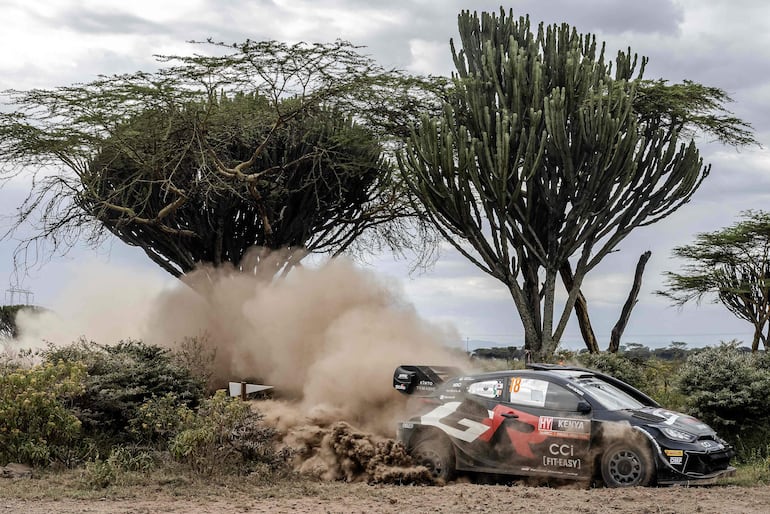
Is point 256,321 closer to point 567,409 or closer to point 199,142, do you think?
point 199,142

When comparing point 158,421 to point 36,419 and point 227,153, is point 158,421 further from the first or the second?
point 227,153

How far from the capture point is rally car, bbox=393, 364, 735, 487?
10.5 m

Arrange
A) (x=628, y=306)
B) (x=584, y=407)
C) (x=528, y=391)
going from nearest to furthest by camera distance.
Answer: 1. (x=584, y=407)
2. (x=528, y=391)
3. (x=628, y=306)

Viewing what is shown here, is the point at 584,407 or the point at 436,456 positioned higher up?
the point at 584,407

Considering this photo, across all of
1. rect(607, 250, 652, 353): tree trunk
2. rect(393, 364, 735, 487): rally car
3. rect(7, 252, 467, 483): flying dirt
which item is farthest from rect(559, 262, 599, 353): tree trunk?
rect(393, 364, 735, 487): rally car

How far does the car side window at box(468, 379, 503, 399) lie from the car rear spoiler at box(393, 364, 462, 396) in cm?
103

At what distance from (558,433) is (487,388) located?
3.61 ft

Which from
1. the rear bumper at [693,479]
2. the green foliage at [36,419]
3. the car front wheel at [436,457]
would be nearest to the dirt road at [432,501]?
the rear bumper at [693,479]

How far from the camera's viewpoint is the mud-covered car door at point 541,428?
35.3 ft

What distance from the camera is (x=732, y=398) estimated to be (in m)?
15.0

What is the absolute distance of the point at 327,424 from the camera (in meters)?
13.3

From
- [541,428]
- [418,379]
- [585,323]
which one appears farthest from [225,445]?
[585,323]

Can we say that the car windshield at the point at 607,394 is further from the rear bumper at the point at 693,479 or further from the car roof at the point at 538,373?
the rear bumper at the point at 693,479

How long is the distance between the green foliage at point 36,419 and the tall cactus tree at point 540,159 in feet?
35.5
